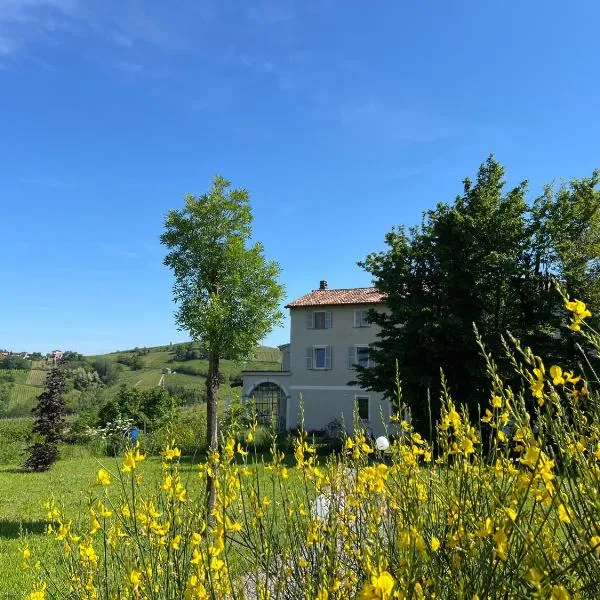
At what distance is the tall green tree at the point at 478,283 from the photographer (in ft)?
55.0

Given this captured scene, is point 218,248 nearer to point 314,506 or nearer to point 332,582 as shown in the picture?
point 314,506

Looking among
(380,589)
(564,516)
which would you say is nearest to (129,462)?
(380,589)

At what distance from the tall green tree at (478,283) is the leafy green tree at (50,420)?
11.6m

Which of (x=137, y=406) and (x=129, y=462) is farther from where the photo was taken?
(x=137, y=406)

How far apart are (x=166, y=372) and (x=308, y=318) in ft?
198

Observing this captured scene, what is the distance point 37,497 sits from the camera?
13.4 metres

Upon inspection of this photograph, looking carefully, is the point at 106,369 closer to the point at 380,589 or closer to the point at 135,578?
the point at 135,578

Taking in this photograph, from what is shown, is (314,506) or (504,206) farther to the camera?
(504,206)

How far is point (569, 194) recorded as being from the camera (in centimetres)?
1895

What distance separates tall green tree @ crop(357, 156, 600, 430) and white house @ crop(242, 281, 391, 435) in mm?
11776

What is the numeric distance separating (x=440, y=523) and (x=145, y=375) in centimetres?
9226

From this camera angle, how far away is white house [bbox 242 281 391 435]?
31.1 metres

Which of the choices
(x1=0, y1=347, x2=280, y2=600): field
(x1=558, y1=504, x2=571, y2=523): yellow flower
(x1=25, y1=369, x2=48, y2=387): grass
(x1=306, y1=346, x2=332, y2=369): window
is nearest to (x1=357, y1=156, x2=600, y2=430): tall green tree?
(x1=0, y1=347, x2=280, y2=600): field

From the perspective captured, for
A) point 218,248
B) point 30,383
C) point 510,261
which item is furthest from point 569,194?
point 30,383
